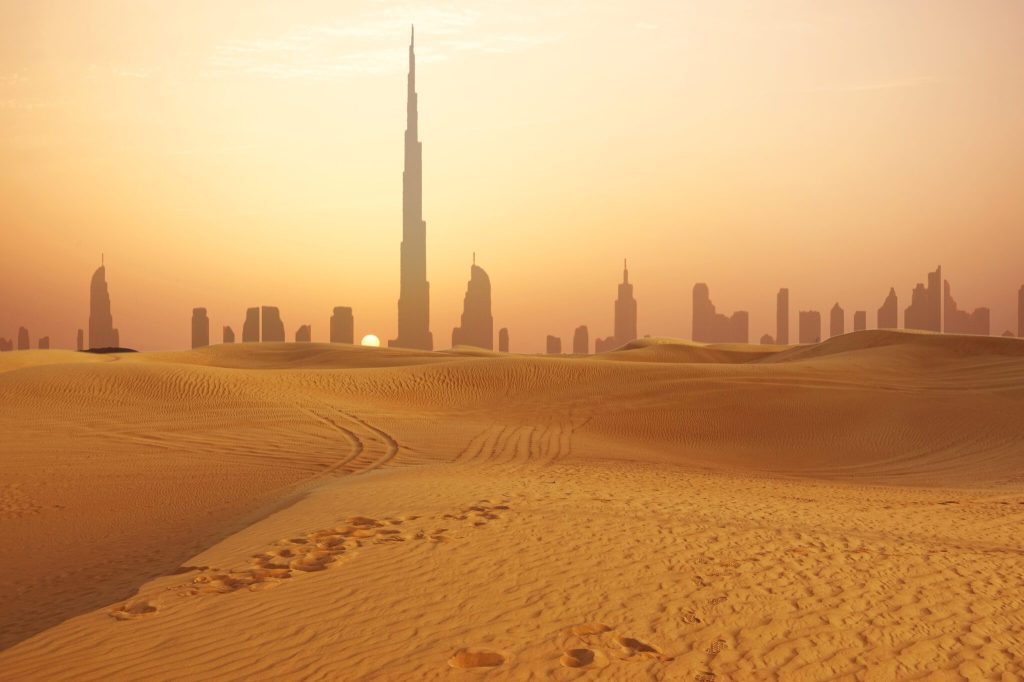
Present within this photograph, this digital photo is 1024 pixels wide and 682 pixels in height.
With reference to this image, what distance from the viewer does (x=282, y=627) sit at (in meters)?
5.95

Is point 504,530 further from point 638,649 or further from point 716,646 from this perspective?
point 716,646

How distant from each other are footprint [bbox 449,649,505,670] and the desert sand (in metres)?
0.02

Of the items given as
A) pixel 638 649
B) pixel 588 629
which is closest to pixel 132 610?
pixel 588 629

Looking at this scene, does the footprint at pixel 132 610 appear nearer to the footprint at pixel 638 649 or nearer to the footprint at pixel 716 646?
the footprint at pixel 638 649

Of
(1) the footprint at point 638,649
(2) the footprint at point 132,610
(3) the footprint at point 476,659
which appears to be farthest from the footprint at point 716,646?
(2) the footprint at point 132,610

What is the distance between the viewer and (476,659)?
5297 mm

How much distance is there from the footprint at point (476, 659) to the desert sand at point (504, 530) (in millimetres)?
16

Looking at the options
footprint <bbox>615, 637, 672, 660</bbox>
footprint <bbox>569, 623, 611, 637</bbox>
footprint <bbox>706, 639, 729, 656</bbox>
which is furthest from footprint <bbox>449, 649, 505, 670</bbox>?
footprint <bbox>706, 639, 729, 656</bbox>

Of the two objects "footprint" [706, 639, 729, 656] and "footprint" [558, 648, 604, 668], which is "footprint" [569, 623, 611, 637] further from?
"footprint" [706, 639, 729, 656]

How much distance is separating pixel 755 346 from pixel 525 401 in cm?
4360

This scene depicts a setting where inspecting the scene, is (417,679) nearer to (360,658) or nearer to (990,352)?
(360,658)

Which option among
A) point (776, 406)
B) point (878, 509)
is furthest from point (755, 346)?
point (878, 509)

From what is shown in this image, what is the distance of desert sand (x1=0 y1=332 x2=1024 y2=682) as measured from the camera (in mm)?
5551

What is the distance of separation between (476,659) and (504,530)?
11.5 ft
